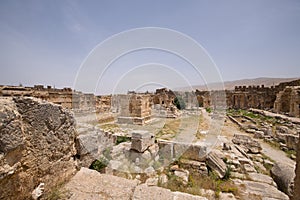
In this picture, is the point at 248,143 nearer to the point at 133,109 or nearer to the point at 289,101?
the point at 133,109

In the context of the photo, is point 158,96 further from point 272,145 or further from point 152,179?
point 152,179

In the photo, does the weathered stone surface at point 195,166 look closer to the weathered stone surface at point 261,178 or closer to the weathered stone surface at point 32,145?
the weathered stone surface at point 261,178

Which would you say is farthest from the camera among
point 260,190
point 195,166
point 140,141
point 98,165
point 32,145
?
point 140,141

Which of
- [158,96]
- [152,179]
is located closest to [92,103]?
[158,96]

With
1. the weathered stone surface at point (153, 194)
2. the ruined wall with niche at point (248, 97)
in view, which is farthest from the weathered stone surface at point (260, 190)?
the ruined wall with niche at point (248, 97)

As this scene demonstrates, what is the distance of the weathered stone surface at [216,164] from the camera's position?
435cm

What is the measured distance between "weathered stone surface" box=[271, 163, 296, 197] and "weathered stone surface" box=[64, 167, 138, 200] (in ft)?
11.9

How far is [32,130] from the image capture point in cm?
189

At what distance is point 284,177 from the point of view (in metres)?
3.90

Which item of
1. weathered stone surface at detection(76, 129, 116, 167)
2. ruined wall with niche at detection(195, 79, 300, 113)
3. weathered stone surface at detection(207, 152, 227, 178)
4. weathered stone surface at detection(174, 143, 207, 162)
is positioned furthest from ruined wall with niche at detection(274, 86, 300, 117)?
weathered stone surface at detection(76, 129, 116, 167)

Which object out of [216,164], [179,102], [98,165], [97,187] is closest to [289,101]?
[179,102]

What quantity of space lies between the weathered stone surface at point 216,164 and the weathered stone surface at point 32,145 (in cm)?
373

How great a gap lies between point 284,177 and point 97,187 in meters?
4.42

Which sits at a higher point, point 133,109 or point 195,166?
point 133,109
